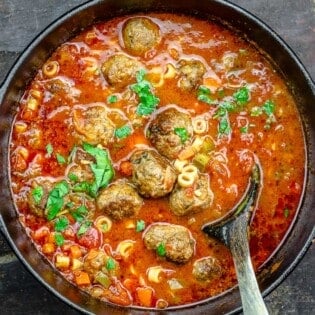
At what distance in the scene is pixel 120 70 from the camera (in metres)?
5.35

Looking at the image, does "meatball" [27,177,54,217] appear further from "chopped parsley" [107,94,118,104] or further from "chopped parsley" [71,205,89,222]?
"chopped parsley" [107,94,118,104]

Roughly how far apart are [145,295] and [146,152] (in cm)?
111

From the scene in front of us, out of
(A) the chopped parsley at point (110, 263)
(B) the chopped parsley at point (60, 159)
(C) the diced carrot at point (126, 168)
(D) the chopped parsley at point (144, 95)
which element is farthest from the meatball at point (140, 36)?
(A) the chopped parsley at point (110, 263)

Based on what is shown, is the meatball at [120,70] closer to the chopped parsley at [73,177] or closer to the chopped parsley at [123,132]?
the chopped parsley at [123,132]

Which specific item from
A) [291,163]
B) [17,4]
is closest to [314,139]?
[291,163]

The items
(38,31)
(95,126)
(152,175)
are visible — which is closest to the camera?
(152,175)

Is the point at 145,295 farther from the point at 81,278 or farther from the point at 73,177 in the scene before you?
the point at 73,177

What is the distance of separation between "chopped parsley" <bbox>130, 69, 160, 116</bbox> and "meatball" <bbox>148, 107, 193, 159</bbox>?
0.10 meters

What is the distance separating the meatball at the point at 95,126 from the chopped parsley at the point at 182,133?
49 cm

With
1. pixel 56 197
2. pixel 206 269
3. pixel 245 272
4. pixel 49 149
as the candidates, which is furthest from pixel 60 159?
pixel 245 272

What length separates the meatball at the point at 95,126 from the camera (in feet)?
17.5

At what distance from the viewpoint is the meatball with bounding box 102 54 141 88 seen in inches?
211

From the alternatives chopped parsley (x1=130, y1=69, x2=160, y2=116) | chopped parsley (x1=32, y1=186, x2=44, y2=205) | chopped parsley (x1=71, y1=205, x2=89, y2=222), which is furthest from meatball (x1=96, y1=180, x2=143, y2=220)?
chopped parsley (x1=130, y1=69, x2=160, y2=116)

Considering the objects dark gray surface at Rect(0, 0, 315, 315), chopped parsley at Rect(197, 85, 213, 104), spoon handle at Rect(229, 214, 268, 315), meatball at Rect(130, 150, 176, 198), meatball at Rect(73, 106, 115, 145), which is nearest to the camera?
spoon handle at Rect(229, 214, 268, 315)
